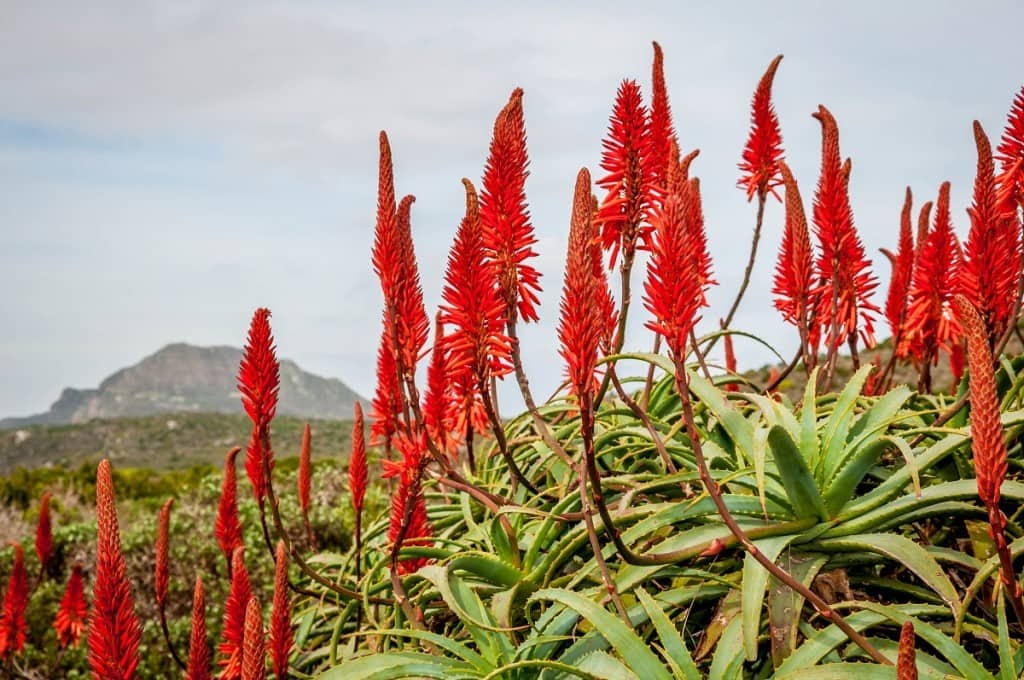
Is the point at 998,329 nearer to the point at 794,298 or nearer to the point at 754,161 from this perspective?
the point at 794,298

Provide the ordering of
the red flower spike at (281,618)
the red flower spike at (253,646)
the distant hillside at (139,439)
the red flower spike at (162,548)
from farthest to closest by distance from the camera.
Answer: the distant hillside at (139,439) → the red flower spike at (162,548) → the red flower spike at (281,618) → the red flower spike at (253,646)

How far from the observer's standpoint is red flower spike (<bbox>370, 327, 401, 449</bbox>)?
3.22m

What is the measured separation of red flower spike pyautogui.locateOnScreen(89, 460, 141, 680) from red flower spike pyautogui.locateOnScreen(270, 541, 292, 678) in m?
0.33

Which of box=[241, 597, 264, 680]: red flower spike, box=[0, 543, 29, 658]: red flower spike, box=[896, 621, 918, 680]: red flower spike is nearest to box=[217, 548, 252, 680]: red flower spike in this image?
box=[241, 597, 264, 680]: red flower spike

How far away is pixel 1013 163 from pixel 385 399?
8.08 feet

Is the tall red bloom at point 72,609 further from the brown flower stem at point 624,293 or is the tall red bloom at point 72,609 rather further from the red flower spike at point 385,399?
the brown flower stem at point 624,293

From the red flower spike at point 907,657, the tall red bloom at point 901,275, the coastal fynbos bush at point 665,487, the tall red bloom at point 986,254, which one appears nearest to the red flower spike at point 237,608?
the coastal fynbos bush at point 665,487

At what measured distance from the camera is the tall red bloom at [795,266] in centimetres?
325

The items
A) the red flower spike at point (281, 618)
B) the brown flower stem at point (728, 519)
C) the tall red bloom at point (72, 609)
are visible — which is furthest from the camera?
the tall red bloom at point (72, 609)

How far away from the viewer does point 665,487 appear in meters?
3.21

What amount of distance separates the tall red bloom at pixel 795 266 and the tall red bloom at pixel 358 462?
1.68 meters

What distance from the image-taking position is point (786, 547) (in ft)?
9.22

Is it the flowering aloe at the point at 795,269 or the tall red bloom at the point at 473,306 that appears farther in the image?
the flowering aloe at the point at 795,269

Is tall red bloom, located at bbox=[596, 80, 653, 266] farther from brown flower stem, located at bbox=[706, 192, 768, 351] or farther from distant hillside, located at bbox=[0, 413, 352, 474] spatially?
distant hillside, located at bbox=[0, 413, 352, 474]
